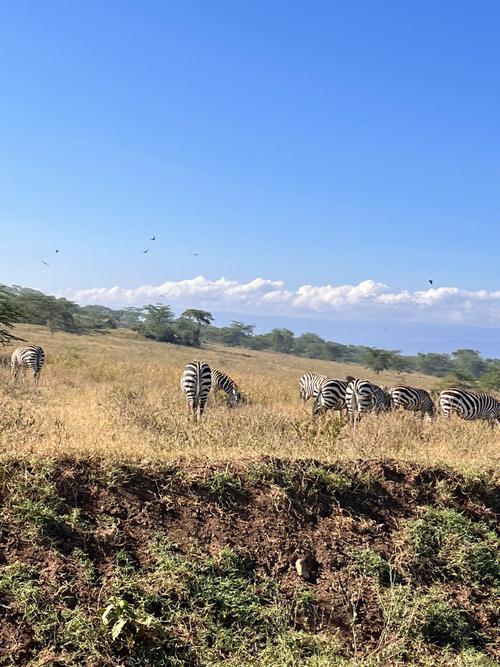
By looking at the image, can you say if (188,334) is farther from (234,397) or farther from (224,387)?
(234,397)

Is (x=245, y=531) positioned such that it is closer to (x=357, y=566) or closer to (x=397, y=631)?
(x=357, y=566)

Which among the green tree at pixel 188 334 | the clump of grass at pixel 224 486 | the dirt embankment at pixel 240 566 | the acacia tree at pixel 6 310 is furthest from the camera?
the green tree at pixel 188 334

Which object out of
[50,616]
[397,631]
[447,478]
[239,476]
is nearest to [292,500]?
[239,476]

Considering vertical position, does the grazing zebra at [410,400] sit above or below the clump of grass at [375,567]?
above

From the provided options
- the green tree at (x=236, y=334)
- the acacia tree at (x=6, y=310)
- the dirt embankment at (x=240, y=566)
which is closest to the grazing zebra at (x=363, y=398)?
the dirt embankment at (x=240, y=566)

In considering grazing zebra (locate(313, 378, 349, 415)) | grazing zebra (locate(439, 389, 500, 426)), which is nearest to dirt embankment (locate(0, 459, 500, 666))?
grazing zebra (locate(439, 389, 500, 426))

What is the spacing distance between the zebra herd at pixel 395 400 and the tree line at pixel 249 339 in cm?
1333

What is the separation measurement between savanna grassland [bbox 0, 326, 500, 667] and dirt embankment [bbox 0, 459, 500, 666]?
16 mm

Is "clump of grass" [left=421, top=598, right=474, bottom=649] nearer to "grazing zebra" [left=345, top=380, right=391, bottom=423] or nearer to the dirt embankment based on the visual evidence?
the dirt embankment

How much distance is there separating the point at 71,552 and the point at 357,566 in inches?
115

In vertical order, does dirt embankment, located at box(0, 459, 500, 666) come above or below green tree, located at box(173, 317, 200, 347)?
below

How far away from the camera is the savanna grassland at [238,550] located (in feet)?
15.6

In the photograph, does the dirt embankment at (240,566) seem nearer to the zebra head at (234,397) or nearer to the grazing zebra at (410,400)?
the grazing zebra at (410,400)

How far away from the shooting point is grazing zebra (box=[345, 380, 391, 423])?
14.0 metres
